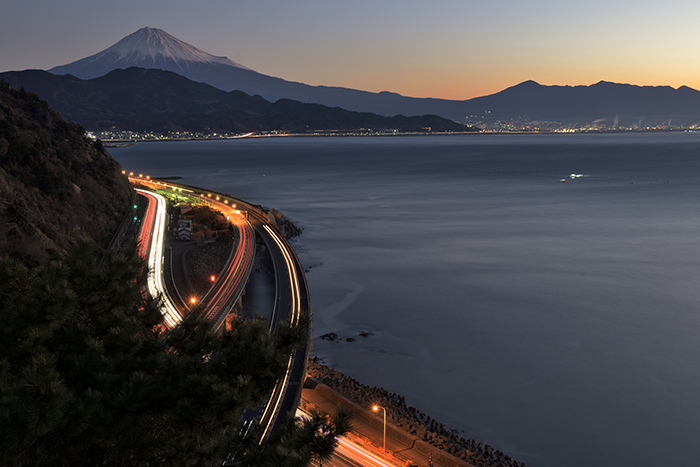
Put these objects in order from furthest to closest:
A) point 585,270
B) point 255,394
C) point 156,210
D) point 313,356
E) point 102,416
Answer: point 156,210, point 585,270, point 313,356, point 255,394, point 102,416

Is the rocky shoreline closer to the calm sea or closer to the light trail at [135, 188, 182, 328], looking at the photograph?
the calm sea

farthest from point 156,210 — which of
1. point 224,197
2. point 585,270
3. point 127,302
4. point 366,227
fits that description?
point 127,302

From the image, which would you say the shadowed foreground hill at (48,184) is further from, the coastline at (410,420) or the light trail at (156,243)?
the coastline at (410,420)

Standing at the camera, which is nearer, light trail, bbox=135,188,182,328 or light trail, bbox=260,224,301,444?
light trail, bbox=260,224,301,444

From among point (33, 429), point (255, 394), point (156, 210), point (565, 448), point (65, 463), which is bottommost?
point (565, 448)

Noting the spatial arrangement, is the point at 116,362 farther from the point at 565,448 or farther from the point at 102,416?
the point at 565,448

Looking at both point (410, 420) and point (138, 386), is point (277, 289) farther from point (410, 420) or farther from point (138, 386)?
point (138, 386)

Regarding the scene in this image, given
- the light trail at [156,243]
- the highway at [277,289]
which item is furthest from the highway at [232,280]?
the light trail at [156,243]

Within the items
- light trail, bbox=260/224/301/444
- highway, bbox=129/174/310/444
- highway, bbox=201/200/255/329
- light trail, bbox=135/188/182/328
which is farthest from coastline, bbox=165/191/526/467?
light trail, bbox=135/188/182/328
